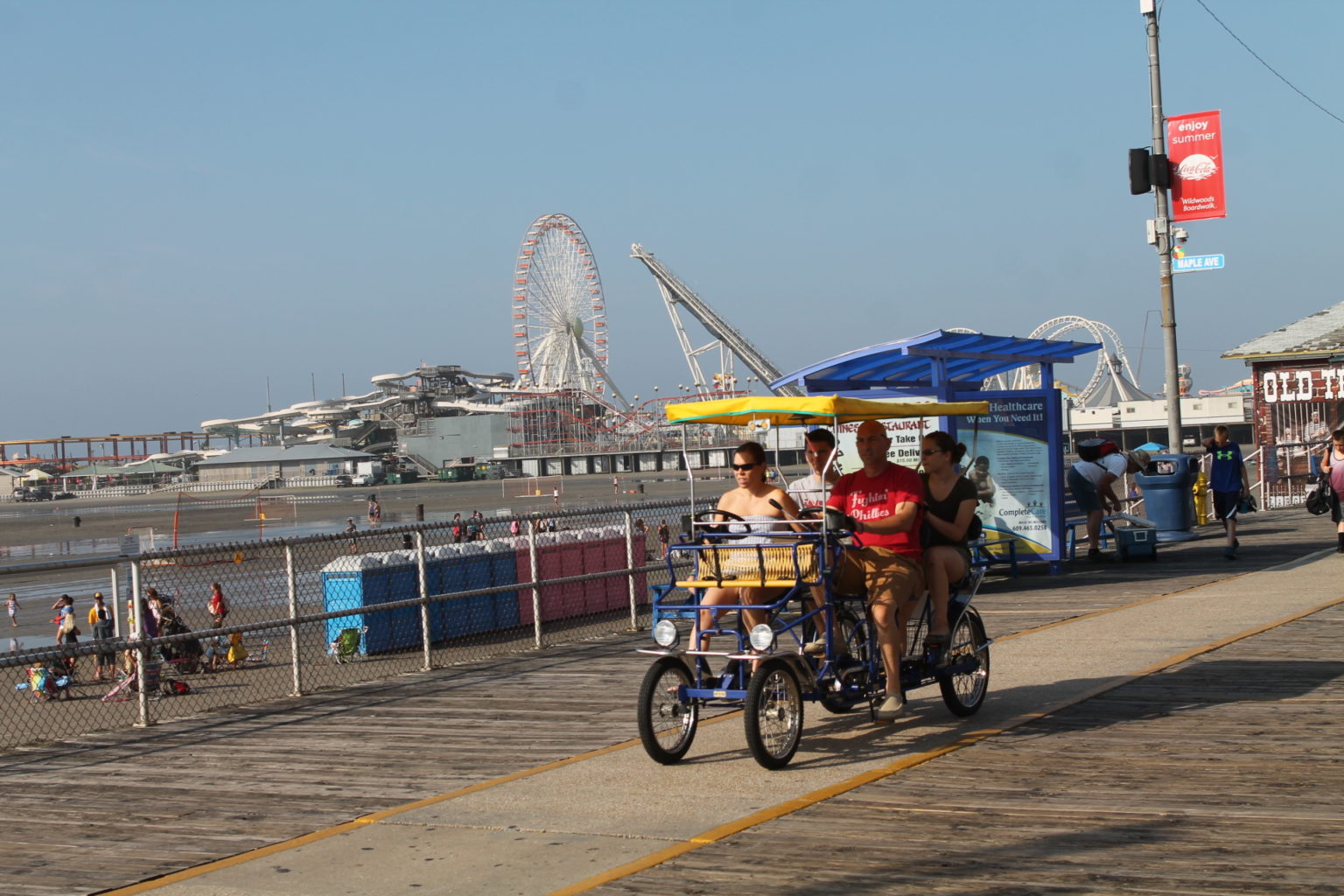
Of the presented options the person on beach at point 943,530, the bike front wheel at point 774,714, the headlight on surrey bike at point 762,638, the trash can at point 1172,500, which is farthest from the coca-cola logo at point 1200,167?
the headlight on surrey bike at point 762,638

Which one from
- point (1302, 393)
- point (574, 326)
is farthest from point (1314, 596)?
point (574, 326)

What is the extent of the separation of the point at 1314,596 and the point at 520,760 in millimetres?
8511

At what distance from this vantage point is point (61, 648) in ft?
30.0

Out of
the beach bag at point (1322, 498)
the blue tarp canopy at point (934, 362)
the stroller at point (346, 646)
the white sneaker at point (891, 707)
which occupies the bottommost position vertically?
the stroller at point (346, 646)

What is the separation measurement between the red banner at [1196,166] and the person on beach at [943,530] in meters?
14.2

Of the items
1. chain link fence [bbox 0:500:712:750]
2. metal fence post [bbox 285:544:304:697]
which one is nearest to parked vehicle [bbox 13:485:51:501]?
chain link fence [bbox 0:500:712:750]

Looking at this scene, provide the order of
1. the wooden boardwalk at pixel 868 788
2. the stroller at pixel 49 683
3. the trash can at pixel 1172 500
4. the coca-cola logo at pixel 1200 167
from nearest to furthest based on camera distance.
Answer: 1. the wooden boardwalk at pixel 868 788
2. the stroller at pixel 49 683
3. the trash can at pixel 1172 500
4. the coca-cola logo at pixel 1200 167

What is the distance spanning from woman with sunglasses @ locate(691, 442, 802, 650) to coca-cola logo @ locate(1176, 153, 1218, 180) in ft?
48.9

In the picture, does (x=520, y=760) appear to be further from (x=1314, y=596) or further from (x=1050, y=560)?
(x=1050, y=560)

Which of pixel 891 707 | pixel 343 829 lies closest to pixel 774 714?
pixel 891 707

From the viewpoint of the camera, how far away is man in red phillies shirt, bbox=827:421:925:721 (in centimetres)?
738

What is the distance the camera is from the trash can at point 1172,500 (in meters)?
19.7

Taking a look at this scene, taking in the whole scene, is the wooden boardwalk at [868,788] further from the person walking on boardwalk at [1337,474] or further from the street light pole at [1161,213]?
the street light pole at [1161,213]

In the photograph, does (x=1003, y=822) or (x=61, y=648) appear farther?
(x=61, y=648)
